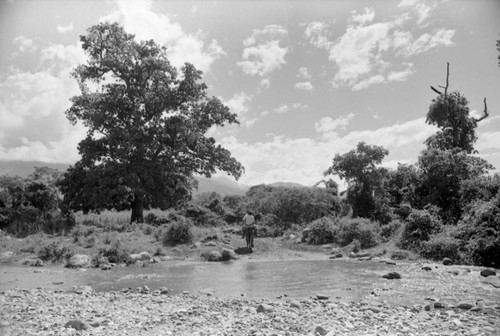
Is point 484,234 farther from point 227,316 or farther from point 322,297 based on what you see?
point 227,316

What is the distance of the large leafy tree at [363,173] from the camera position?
3091 cm

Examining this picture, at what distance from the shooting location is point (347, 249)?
22.5 meters

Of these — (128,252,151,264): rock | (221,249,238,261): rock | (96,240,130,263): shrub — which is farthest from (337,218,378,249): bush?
(96,240,130,263): shrub

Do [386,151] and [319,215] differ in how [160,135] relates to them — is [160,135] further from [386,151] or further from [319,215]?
[386,151]

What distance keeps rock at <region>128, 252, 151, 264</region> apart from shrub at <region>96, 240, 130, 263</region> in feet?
0.98

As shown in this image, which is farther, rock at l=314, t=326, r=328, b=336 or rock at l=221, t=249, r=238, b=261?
rock at l=221, t=249, r=238, b=261

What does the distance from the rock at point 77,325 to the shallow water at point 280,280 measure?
444 centimetres

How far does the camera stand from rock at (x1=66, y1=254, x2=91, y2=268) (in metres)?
16.7

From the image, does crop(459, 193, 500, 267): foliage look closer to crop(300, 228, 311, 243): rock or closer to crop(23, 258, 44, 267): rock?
crop(300, 228, 311, 243): rock

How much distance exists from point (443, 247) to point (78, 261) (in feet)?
51.0

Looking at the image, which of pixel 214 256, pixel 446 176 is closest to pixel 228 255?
pixel 214 256

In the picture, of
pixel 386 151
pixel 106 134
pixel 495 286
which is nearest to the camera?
pixel 495 286

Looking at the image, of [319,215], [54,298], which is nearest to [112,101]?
[319,215]

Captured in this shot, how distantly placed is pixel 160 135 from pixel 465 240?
66.3 feet
